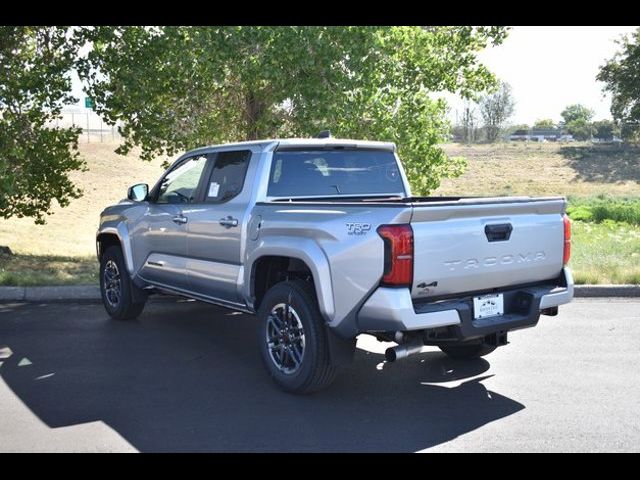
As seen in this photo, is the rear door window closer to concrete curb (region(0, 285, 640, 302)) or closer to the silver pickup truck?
the silver pickup truck

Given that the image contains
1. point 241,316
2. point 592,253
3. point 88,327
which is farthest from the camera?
point 592,253

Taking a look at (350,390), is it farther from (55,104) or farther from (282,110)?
(55,104)

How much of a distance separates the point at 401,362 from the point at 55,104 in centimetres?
898

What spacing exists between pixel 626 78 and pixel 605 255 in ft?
122

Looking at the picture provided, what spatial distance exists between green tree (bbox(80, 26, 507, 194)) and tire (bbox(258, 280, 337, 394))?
6367 mm

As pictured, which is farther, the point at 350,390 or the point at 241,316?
the point at 241,316

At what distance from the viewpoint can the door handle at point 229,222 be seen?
6242mm

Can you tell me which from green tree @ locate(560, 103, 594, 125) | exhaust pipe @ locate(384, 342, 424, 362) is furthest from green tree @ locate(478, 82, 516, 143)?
exhaust pipe @ locate(384, 342, 424, 362)

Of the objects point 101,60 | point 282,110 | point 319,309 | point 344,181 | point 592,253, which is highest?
point 101,60

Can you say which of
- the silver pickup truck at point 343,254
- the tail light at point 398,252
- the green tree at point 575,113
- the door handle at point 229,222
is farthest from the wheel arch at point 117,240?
the green tree at point 575,113

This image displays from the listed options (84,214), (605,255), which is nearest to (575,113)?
(84,214)

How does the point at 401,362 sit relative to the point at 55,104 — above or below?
below
